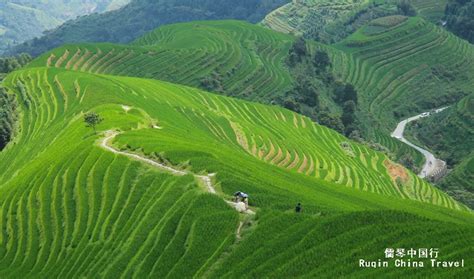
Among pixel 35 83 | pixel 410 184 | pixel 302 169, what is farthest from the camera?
pixel 35 83

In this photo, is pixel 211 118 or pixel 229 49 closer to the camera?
pixel 211 118

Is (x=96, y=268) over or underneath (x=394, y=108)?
over

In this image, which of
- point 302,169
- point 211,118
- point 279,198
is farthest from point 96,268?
point 211,118

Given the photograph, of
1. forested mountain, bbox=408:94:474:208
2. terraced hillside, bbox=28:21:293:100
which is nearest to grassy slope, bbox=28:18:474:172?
terraced hillside, bbox=28:21:293:100

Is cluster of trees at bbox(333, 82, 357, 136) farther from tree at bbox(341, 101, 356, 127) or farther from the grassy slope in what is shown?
the grassy slope

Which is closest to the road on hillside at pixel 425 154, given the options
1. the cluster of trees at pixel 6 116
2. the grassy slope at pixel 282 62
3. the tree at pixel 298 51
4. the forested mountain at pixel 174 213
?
the grassy slope at pixel 282 62

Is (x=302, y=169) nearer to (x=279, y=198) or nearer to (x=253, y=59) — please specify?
(x=279, y=198)
